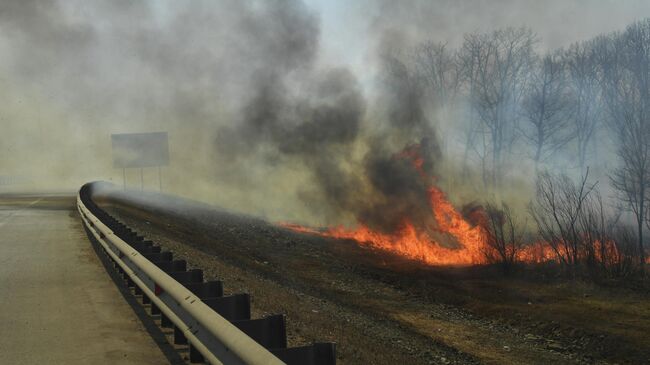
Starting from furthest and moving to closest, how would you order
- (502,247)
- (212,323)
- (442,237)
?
(442,237) < (502,247) < (212,323)

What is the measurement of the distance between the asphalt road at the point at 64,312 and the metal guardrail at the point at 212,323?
0.43 m

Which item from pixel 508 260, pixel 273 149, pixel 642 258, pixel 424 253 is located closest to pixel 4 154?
pixel 273 149

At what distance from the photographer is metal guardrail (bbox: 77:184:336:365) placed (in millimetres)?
3490

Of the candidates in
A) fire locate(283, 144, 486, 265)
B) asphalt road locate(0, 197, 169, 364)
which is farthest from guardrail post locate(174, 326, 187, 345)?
fire locate(283, 144, 486, 265)

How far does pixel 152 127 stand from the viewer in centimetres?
5053

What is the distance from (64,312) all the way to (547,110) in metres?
39.3

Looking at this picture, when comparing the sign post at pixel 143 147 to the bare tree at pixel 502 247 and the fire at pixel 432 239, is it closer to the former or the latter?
the fire at pixel 432 239

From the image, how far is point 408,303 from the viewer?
18.7 meters

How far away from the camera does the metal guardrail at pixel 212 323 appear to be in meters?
3.49

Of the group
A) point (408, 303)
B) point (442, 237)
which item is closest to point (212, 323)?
point (408, 303)

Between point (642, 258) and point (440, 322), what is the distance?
31.5 feet

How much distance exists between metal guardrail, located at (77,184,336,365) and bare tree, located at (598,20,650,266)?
855 inches

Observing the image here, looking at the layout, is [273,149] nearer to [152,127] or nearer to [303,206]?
[303,206]

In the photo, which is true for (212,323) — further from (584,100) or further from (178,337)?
(584,100)
